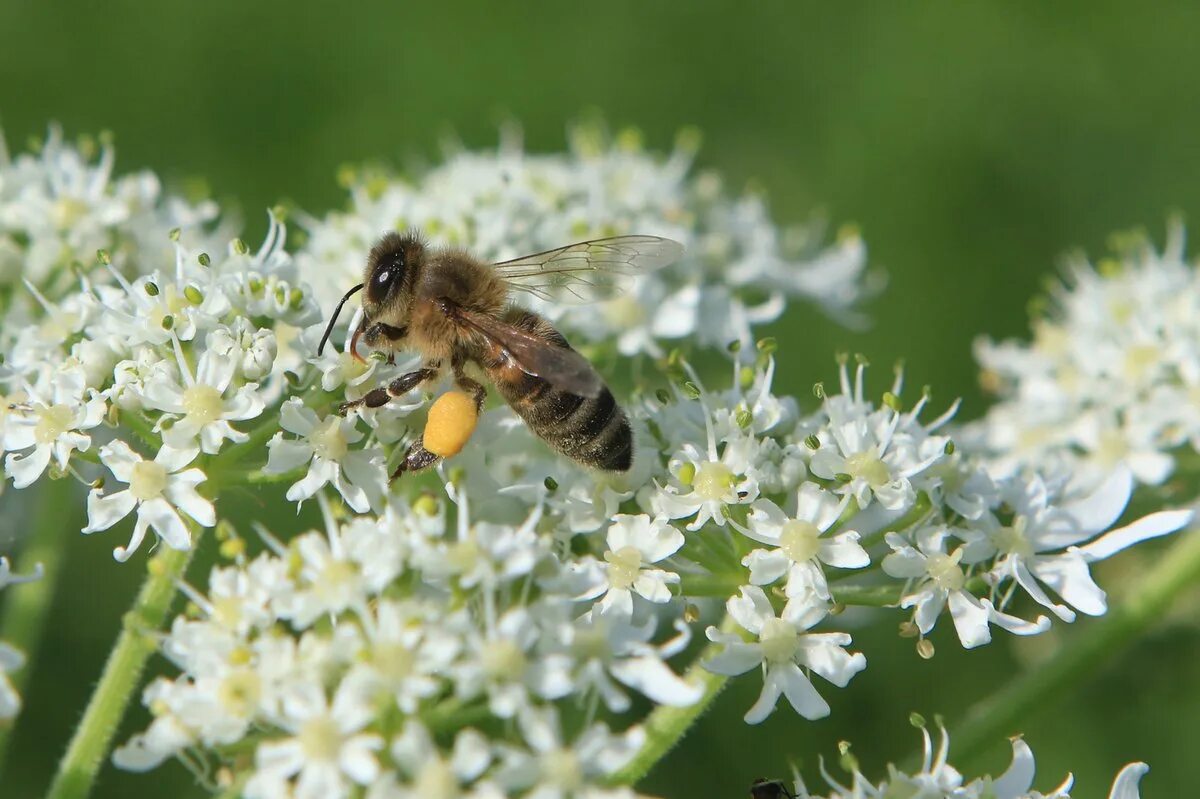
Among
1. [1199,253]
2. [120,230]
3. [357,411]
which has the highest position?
[1199,253]

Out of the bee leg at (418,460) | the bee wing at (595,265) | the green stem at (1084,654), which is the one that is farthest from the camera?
the bee wing at (595,265)

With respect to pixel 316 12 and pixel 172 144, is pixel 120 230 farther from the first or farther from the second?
pixel 316 12

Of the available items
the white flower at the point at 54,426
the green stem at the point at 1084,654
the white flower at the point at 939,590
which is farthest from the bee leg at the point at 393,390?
the green stem at the point at 1084,654

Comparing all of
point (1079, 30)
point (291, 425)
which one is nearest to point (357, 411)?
point (291, 425)

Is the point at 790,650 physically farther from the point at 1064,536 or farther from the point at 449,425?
the point at 449,425

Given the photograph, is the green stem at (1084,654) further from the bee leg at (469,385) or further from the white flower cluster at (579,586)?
the bee leg at (469,385)

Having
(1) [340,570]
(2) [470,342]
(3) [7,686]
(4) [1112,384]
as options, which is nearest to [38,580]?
(3) [7,686]
